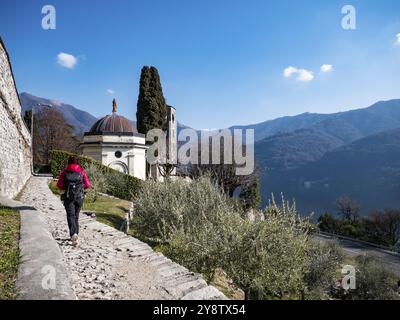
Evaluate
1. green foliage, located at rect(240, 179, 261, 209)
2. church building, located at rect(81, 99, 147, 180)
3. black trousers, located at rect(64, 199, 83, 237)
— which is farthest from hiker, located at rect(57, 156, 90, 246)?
green foliage, located at rect(240, 179, 261, 209)

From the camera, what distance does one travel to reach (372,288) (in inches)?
632

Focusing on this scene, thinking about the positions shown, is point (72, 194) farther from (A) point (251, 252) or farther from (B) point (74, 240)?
(A) point (251, 252)

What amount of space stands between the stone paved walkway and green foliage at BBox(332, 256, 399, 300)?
13371 mm

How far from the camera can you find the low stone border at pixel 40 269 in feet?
13.4

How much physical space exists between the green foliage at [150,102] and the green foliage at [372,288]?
3179 cm

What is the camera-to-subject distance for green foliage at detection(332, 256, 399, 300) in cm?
1571

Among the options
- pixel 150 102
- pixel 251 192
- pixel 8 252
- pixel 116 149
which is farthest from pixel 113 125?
pixel 8 252

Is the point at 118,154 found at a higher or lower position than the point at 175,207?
higher

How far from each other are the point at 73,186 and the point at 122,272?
2.62m

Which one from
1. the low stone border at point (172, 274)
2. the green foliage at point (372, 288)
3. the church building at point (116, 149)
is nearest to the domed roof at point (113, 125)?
the church building at point (116, 149)

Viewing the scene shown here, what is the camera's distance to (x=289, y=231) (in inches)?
342

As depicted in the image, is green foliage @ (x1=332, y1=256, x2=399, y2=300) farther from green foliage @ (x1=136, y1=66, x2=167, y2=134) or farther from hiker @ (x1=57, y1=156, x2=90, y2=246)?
green foliage @ (x1=136, y1=66, x2=167, y2=134)

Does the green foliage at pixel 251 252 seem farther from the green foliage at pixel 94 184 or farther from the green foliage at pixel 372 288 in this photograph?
the green foliage at pixel 94 184

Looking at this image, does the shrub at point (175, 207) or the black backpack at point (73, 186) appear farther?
the shrub at point (175, 207)
